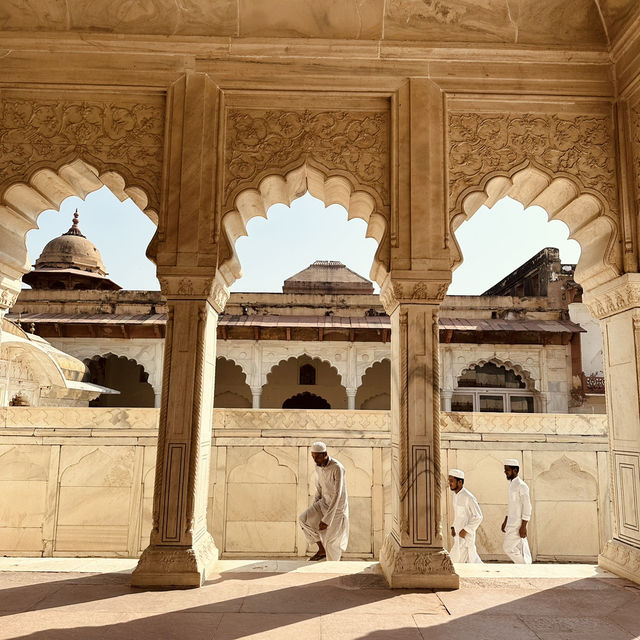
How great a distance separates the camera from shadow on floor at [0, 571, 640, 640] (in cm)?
296

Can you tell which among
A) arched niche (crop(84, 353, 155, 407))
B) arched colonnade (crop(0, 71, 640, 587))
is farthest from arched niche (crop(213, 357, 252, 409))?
arched colonnade (crop(0, 71, 640, 587))

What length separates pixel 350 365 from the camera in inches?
577

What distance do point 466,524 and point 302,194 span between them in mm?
4123

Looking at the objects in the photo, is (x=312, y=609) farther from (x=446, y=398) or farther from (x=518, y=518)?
(x=446, y=398)

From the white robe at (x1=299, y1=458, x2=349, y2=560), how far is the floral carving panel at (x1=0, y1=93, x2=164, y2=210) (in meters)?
3.04

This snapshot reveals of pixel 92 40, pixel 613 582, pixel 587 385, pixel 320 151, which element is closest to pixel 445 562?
pixel 613 582

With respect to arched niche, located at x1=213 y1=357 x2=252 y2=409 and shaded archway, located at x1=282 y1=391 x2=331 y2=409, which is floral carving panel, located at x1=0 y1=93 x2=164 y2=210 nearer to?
arched niche, located at x1=213 y1=357 x2=252 y2=409

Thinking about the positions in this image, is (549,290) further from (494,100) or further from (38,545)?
(38,545)

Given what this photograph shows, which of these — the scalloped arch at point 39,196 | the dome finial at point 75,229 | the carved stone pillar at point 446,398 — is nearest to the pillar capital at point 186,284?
the scalloped arch at point 39,196

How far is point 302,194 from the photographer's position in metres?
4.91

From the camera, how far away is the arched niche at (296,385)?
17.6 meters

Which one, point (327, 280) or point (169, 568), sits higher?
point (327, 280)

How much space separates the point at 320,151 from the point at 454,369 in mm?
11206

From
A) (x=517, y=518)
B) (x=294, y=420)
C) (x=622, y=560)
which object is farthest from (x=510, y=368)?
(x=622, y=560)
